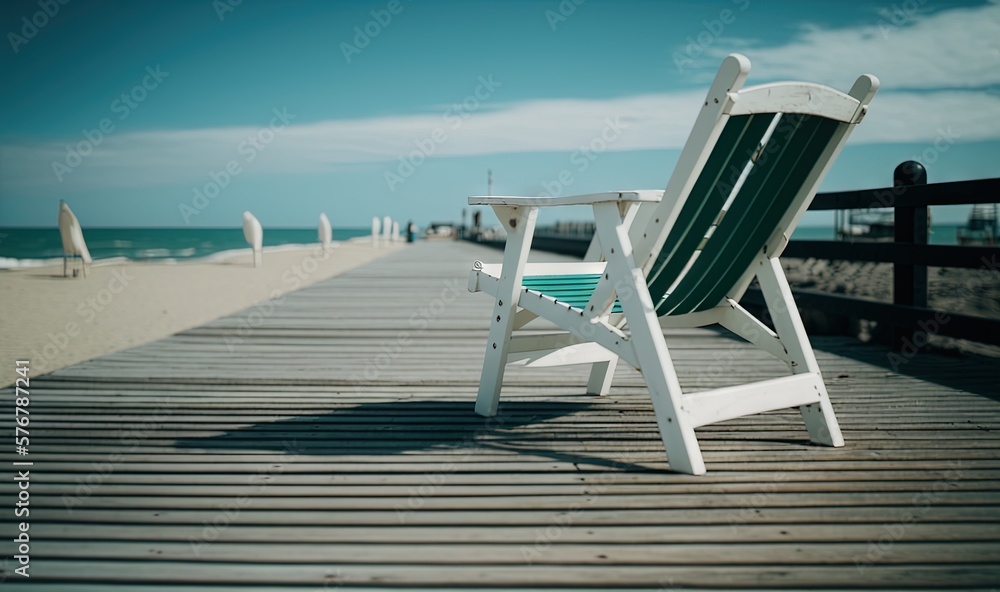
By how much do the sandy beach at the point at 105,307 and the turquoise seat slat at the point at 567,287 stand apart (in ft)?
10.6

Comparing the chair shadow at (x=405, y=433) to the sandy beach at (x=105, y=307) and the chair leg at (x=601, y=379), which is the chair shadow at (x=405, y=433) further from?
the sandy beach at (x=105, y=307)

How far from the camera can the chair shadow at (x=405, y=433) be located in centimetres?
220

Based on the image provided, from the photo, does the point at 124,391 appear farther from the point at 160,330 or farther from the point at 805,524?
the point at 160,330

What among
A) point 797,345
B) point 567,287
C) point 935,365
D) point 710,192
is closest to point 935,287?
point 935,365

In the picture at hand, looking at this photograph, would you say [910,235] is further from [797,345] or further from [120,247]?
[120,247]

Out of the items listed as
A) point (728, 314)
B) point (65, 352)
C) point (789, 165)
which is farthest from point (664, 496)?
point (65, 352)

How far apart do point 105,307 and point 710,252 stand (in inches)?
341

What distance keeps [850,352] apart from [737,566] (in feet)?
10.9

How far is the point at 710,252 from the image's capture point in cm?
218

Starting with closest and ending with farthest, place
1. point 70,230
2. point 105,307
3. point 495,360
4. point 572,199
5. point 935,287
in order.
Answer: point 572,199 → point 495,360 → point 935,287 → point 105,307 → point 70,230

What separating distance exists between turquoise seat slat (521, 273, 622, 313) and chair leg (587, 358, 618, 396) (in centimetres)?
41

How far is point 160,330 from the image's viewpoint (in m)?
6.32

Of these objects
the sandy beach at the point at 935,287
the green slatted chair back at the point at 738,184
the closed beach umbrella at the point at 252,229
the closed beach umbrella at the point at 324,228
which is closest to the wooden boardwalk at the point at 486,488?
the green slatted chair back at the point at 738,184

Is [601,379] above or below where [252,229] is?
below
